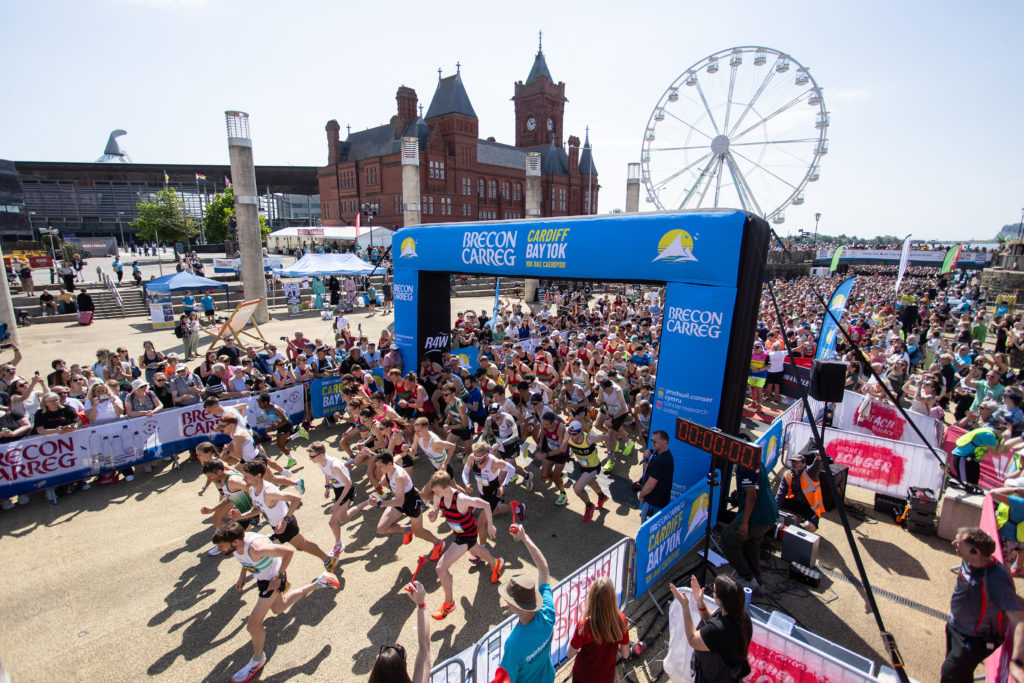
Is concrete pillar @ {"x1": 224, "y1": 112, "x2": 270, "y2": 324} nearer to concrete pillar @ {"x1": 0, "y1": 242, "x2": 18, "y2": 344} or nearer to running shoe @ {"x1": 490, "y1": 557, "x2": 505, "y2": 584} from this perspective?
concrete pillar @ {"x1": 0, "y1": 242, "x2": 18, "y2": 344}

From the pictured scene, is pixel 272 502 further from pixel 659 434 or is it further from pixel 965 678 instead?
pixel 965 678

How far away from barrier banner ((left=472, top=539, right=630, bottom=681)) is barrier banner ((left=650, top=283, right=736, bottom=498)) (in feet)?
6.45

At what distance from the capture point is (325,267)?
960 inches

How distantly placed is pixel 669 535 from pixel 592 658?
8.91 ft

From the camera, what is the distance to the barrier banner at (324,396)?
1076cm

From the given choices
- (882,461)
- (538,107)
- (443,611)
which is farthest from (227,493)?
(538,107)

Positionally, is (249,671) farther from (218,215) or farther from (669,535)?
(218,215)

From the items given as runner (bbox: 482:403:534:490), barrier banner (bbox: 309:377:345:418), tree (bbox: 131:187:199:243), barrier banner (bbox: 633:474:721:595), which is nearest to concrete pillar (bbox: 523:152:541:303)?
barrier banner (bbox: 309:377:345:418)

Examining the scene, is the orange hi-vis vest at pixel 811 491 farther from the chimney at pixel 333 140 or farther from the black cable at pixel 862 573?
the chimney at pixel 333 140

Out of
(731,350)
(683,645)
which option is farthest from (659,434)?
(683,645)

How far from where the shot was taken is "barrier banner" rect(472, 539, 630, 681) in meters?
3.84

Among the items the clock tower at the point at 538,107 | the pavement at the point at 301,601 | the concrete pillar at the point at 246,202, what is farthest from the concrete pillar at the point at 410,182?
the clock tower at the point at 538,107

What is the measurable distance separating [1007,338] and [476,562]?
1879 centimetres

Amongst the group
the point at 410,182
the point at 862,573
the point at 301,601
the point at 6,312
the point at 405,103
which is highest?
the point at 405,103
